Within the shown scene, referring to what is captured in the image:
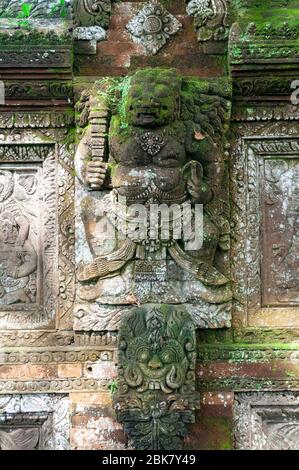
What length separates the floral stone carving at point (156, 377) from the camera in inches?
220

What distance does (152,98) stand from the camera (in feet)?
18.3

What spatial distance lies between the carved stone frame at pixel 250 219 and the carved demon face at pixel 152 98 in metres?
0.68

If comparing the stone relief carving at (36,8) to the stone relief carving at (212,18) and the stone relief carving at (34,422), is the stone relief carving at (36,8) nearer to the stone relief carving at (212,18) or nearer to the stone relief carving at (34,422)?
the stone relief carving at (212,18)

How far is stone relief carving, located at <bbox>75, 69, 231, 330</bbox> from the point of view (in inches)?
224

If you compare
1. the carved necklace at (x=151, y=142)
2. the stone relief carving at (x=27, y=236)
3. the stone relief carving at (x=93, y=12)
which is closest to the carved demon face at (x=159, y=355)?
the stone relief carving at (x=27, y=236)

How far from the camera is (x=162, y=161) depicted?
18.7 feet

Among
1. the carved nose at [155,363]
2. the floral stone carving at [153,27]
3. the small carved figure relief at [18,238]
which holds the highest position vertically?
the floral stone carving at [153,27]

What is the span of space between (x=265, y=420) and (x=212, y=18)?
9.38ft

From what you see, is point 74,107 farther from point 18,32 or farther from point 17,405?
point 17,405

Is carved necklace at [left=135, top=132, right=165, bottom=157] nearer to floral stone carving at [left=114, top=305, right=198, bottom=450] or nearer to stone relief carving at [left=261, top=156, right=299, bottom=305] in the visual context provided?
stone relief carving at [left=261, top=156, right=299, bottom=305]

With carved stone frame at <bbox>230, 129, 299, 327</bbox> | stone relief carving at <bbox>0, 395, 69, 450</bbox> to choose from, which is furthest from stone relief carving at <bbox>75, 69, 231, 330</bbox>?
stone relief carving at <bbox>0, 395, 69, 450</bbox>

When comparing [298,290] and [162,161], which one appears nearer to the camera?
[162,161]

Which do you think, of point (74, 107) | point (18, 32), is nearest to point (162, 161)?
point (74, 107)
